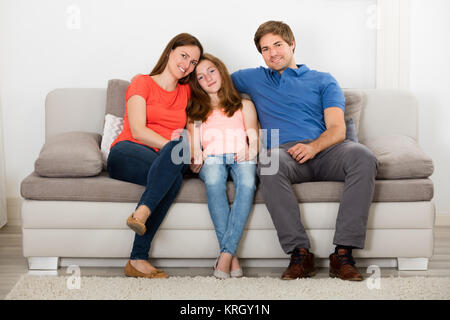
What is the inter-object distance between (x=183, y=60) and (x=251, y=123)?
0.45m

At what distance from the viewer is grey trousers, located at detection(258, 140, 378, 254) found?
2.00 meters

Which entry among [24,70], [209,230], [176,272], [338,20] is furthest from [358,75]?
[24,70]

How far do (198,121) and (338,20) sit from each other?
1.21 m

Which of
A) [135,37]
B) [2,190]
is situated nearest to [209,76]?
[135,37]

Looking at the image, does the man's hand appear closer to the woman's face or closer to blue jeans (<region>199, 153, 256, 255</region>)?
blue jeans (<region>199, 153, 256, 255</region>)

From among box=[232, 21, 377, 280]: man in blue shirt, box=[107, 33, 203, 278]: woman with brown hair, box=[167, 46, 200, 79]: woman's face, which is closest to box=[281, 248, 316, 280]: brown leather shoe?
box=[232, 21, 377, 280]: man in blue shirt

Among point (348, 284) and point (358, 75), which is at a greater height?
point (358, 75)

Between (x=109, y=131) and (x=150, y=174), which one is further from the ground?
(x=109, y=131)

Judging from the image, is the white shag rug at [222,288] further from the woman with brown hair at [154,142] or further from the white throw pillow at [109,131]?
the white throw pillow at [109,131]

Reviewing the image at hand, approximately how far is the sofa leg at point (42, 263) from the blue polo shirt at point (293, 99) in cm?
114

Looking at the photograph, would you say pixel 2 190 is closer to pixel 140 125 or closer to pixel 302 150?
pixel 140 125

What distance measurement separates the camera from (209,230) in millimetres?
2158

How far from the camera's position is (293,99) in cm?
239

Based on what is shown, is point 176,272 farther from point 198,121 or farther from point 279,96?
point 279,96
